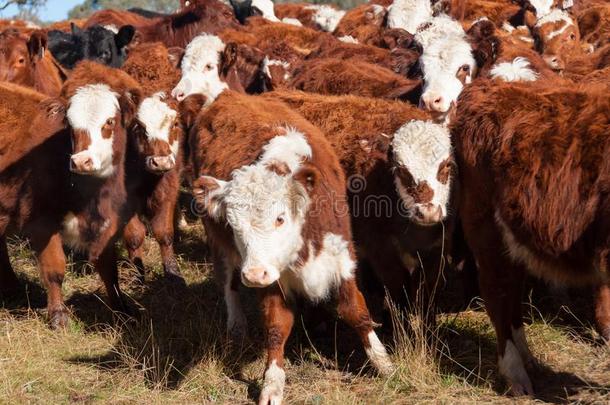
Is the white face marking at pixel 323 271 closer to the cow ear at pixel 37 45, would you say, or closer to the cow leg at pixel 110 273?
the cow leg at pixel 110 273

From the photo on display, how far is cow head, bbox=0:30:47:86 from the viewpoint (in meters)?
9.62

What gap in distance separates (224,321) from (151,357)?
88cm

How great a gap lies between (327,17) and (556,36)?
22.0 ft

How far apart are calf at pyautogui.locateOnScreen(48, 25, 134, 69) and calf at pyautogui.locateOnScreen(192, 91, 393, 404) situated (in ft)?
17.4

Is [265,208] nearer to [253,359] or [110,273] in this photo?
[253,359]

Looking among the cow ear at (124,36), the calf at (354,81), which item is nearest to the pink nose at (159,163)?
the calf at (354,81)

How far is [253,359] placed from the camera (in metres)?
6.14

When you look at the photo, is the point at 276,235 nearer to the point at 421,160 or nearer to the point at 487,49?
the point at 421,160

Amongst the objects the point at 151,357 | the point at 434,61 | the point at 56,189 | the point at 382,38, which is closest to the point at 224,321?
the point at 151,357

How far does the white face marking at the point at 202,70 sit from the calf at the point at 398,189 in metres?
2.17

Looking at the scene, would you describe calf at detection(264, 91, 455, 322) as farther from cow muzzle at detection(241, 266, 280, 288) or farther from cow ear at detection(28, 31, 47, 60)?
cow ear at detection(28, 31, 47, 60)

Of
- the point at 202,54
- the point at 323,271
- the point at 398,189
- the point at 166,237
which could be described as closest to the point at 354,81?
the point at 202,54

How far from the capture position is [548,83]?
5879 mm

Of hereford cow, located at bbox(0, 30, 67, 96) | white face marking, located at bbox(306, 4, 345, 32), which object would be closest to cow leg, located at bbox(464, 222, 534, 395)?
hereford cow, located at bbox(0, 30, 67, 96)
